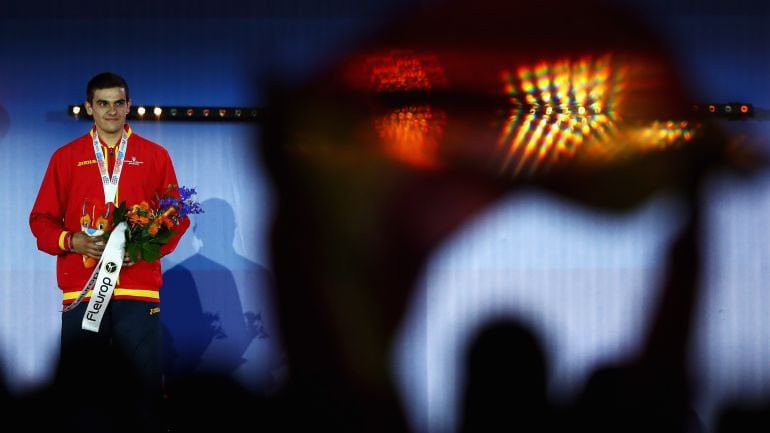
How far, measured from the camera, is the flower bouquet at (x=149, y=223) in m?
3.58

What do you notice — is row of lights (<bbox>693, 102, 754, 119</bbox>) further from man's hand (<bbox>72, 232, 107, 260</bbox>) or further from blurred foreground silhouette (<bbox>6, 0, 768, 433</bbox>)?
man's hand (<bbox>72, 232, 107, 260</bbox>)

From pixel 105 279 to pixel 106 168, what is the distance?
504mm

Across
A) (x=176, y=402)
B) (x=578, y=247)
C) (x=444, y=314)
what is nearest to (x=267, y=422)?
(x=176, y=402)

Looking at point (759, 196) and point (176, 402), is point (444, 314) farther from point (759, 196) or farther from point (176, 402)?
point (759, 196)

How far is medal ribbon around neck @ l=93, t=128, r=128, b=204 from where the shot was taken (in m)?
3.77

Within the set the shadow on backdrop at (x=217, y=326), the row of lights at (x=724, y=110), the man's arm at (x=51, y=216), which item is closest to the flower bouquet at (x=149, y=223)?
the man's arm at (x=51, y=216)

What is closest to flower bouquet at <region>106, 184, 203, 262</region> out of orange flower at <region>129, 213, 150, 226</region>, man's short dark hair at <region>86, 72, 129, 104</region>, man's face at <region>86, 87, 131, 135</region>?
orange flower at <region>129, 213, 150, 226</region>

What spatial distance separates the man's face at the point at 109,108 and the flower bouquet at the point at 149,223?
1.27ft

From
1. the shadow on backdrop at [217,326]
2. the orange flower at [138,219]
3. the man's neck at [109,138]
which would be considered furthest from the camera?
the shadow on backdrop at [217,326]

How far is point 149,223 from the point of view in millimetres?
3584

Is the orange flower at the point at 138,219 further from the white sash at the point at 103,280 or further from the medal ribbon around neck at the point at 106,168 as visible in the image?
the medal ribbon around neck at the point at 106,168

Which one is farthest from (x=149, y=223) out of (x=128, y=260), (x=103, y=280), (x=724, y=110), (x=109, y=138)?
(x=724, y=110)

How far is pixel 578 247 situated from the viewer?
15.4 feet

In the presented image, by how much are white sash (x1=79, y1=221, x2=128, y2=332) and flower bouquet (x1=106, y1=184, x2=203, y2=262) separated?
3 centimetres
